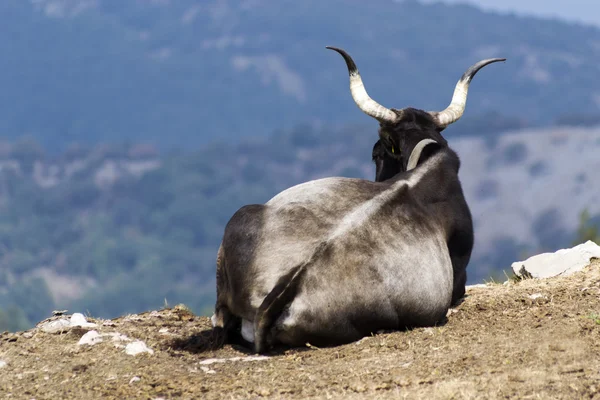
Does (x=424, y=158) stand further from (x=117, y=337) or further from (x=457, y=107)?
(x=117, y=337)

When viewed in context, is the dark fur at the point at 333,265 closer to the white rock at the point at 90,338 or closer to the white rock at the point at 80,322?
the white rock at the point at 90,338

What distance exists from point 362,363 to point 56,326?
3.55 meters

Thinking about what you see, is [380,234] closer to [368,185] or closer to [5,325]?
[368,185]

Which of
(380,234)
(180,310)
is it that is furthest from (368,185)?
(180,310)

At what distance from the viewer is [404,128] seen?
13.7 m

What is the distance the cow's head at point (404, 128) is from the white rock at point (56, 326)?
15.2 ft

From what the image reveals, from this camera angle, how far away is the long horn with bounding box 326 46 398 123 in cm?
1385

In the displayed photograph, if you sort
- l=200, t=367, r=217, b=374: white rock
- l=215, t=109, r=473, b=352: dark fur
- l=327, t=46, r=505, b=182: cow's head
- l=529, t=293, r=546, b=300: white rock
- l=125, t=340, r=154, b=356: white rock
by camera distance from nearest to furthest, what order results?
l=200, t=367, r=217, b=374: white rock < l=215, t=109, r=473, b=352: dark fur < l=125, t=340, r=154, b=356: white rock < l=529, t=293, r=546, b=300: white rock < l=327, t=46, r=505, b=182: cow's head

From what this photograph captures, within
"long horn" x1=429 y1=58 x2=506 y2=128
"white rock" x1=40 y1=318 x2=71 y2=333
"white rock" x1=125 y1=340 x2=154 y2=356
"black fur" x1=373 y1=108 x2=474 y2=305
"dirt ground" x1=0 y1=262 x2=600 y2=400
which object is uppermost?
"long horn" x1=429 y1=58 x2=506 y2=128

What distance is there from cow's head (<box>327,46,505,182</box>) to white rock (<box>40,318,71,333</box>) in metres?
4.64

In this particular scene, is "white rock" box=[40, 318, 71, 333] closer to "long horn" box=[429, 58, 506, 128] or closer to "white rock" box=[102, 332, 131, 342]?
"white rock" box=[102, 332, 131, 342]

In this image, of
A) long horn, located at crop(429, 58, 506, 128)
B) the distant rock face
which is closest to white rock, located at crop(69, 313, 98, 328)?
long horn, located at crop(429, 58, 506, 128)

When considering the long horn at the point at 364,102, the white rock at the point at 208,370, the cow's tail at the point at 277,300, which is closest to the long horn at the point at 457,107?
the long horn at the point at 364,102

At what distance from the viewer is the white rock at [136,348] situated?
393 inches
